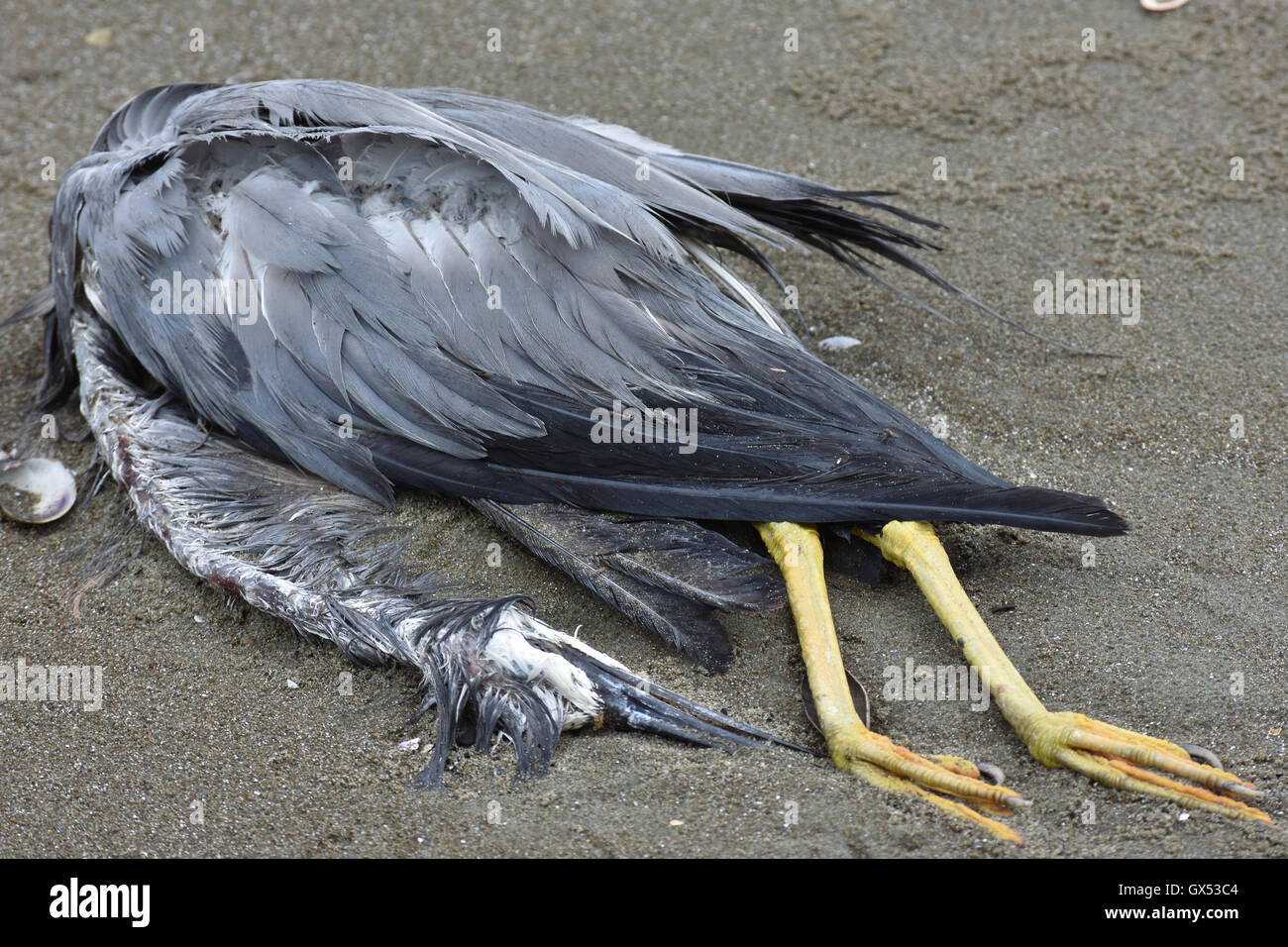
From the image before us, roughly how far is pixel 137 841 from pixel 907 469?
1.93 meters

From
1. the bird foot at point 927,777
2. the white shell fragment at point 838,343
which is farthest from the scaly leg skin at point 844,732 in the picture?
the white shell fragment at point 838,343

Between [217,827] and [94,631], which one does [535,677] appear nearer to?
[217,827]

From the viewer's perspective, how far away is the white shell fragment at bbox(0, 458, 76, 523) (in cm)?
343

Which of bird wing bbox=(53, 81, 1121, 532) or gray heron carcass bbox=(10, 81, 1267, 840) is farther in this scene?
bird wing bbox=(53, 81, 1121, 532)

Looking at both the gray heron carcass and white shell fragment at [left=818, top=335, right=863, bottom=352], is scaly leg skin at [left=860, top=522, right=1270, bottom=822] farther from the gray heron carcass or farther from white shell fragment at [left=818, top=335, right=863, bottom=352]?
white shell fragment at [left=818, top=335, right=863, bottom=352]

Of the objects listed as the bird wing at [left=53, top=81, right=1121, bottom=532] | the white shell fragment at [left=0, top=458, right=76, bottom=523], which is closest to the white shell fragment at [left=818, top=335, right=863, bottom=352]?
the bird wing at [left=53, top=81, right=1121, bottom=532]

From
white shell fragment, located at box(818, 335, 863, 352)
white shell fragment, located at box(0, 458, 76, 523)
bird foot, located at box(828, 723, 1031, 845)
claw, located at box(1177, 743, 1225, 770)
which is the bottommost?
bird foot, located at box(828, 723, 1031, 845)

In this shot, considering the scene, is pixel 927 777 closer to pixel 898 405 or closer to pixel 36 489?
pixel 898 405

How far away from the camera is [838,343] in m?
3.75

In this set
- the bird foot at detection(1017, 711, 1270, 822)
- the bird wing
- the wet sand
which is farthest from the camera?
the bird wing

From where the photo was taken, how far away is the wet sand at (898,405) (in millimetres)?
2447

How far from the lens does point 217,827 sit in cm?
247

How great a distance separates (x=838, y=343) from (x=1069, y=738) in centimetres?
167

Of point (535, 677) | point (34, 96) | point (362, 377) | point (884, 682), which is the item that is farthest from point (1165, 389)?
point (34, 96)
